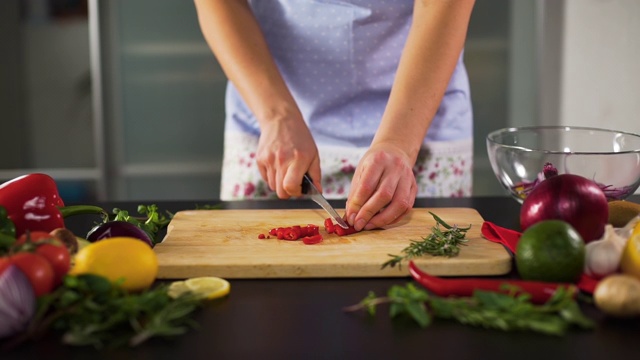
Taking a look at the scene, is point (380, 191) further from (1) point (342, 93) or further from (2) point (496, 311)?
(1) point (342, 93)

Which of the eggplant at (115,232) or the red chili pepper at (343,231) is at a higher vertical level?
the eggplant at (115,232)

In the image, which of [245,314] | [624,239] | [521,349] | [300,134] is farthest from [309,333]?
[300,134]

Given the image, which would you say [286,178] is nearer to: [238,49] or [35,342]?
[238,49]

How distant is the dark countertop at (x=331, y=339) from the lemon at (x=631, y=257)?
0.26 ft

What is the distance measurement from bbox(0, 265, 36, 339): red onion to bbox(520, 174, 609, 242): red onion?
0.68 meters

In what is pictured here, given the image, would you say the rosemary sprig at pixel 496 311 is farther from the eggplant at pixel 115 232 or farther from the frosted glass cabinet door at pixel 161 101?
the frosted glass cabinet door at pixel 161 101

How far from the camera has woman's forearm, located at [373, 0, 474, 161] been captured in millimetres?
1541

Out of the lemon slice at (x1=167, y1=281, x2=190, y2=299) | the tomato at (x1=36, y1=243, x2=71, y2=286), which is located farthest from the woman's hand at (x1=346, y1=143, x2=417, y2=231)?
the tomato at (x1=36, y1=243, x2=71, y2=286)

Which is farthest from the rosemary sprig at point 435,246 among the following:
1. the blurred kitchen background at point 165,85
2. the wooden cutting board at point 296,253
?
the blurred kitchen background at point 165,85

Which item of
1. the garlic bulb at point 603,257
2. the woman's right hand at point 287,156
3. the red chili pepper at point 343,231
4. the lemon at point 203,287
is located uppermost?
the woman's right hand at point 287,156

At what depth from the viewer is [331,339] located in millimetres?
870

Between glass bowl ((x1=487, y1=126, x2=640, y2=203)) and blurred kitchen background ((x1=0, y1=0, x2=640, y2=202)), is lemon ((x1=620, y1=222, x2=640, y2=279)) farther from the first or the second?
blurred kitchen background ((x1=0, y1=0, x2=640, y2=202))

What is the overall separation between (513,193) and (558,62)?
6.29ft

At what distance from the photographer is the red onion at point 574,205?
44.6 inches
